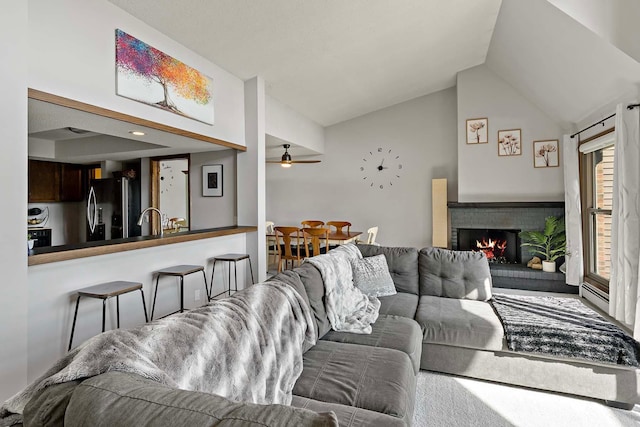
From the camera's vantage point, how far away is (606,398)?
2.19m

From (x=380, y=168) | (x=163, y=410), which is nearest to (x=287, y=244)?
A: (x=380, y=168)

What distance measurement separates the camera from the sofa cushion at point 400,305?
8.98 feet

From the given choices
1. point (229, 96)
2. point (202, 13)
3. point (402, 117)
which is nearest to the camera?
point (202, 13)

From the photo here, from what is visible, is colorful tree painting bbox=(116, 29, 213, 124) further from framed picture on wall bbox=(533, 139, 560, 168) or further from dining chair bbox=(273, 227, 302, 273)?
framed picture on wall bbox=(533, 139, 560, 168)

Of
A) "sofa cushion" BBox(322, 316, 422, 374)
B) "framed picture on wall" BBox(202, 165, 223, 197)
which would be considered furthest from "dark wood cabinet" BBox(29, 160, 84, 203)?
"sofa cushion" BBox(322, 316, 422, 374)

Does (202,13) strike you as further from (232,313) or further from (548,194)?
(548,194)

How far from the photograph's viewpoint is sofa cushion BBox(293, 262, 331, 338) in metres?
2.22

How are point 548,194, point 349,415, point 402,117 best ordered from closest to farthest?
point 349,415 → point 548,194 → point 402,117

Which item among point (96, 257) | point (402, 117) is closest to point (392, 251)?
point (96, 257)

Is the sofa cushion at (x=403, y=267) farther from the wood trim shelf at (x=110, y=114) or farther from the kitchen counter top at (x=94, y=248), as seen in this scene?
the wood trim shelf at (x=110, y=114)

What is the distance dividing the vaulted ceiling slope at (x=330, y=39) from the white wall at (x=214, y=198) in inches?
45.1

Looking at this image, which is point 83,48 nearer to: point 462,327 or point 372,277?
point 372,277

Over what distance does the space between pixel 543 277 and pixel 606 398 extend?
307 centimetres

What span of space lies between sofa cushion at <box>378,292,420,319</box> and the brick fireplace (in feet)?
8.89
